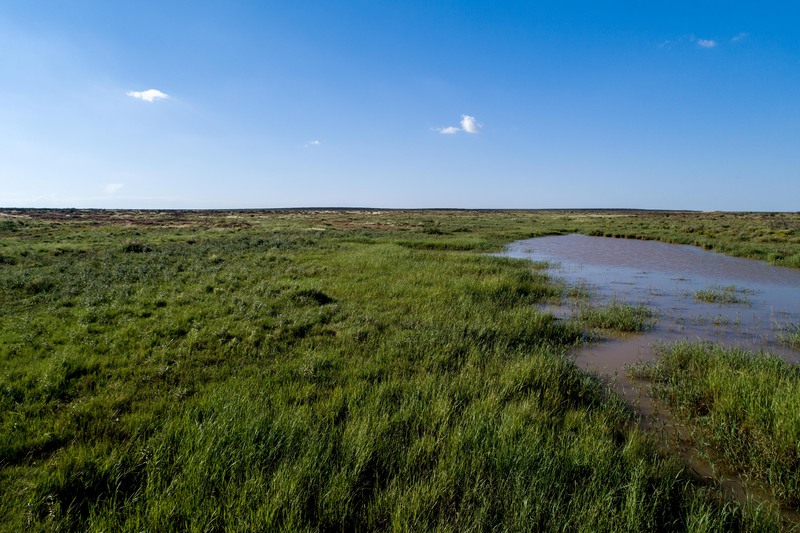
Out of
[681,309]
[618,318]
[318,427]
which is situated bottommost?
[681,309]

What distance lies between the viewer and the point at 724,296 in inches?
579

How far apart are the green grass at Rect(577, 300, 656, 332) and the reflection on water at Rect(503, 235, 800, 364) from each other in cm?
38

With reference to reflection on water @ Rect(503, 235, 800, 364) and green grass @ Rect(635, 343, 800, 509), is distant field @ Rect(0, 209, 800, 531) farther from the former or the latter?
reflection on water @ Rect(503, 235, 800, 364)

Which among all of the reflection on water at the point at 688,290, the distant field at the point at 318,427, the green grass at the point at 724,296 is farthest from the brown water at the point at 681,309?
the distant field at the point at 318,427

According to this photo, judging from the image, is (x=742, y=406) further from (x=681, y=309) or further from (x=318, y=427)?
(x=681, y=309)

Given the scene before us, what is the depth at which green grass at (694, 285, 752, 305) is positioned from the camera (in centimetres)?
1430

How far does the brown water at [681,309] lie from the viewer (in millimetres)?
6070

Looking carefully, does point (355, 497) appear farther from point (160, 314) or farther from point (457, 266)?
point (457, 266)

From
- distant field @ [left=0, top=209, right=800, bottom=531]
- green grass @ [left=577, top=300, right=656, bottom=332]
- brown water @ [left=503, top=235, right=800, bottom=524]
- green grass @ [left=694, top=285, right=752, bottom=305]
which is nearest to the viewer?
distant field @ [left=0, top=209, right=800, bottom=531]

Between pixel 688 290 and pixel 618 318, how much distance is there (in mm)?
8148

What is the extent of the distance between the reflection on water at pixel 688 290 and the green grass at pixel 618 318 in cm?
38

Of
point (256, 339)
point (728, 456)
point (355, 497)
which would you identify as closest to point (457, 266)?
point (256, 339)

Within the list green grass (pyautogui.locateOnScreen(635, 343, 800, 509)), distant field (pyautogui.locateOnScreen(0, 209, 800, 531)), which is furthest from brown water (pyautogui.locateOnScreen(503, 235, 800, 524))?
distant field (pyautogui.locateOnScreen(0, 209, 800, 531))

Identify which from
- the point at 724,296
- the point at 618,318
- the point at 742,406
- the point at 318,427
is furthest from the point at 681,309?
the point at 318,427
